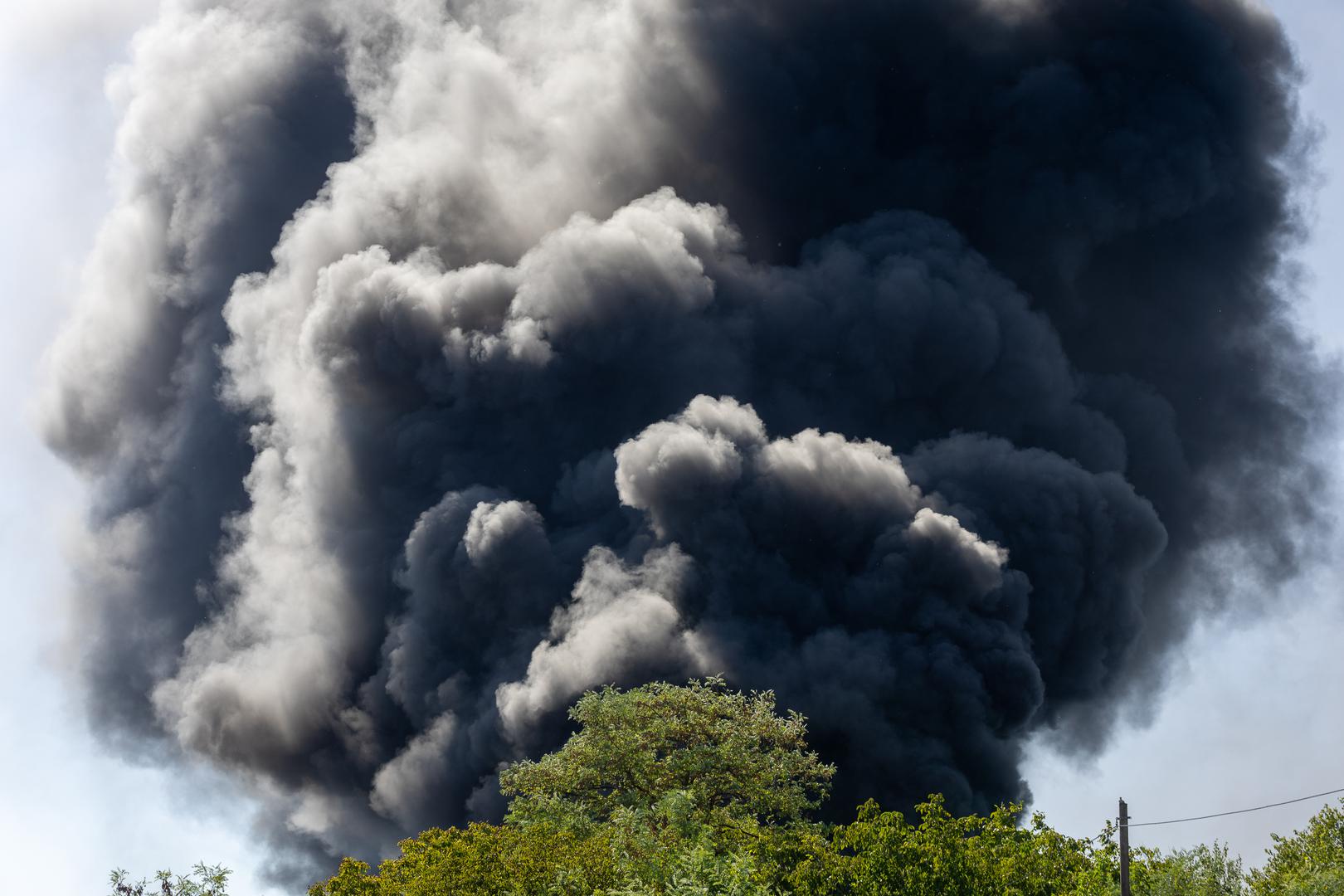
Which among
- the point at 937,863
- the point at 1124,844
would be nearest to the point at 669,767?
the point at 937,863

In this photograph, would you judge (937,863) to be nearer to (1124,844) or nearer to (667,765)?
(1124,844)

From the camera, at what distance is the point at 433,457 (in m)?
72.3

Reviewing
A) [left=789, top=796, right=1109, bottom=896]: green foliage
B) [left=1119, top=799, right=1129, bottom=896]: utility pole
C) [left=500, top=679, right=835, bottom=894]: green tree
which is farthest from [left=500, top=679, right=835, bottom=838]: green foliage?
[left=1119, top=799, right=1129, bottom=896]: utility pole

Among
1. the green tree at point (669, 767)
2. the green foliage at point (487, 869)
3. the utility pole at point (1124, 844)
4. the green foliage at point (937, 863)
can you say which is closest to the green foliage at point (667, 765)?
the green tree at point (669, 767)

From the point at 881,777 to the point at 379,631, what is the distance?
29.7 meters

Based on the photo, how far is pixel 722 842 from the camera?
37.9 metres

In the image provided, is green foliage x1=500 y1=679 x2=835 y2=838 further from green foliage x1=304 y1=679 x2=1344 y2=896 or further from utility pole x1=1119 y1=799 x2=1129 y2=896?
utility pole x1=1119 y1=799 x2=1129 y2=896

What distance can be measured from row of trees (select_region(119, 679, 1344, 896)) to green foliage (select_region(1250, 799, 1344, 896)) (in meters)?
0.05

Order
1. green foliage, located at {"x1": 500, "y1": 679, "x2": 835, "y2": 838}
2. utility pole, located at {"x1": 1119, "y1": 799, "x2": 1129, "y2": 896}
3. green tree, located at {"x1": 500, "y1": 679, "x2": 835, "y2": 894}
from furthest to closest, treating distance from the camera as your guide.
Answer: green foliage, located at {"x1": 500, "y1": 679, "x2": 835, "y2": 838}, green tree, located at {"x1": 500, "y1": 679, "x2": 835, "y2": 894}, utility pole, located at {"x1": 1119, "y1": 799, "x2": 1129, "y2": 896}

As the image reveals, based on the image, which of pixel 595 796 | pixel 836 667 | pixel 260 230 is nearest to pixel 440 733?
pixel 836 667

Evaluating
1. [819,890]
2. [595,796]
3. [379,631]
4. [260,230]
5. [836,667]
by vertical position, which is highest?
[260,230]

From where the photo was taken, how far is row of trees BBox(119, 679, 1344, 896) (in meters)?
32.8

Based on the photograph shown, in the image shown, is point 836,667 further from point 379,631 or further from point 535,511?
point 379,631

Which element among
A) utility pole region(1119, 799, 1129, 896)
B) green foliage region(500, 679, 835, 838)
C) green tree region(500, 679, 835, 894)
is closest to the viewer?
utility pole region(1119, 799, 1129, 896)
